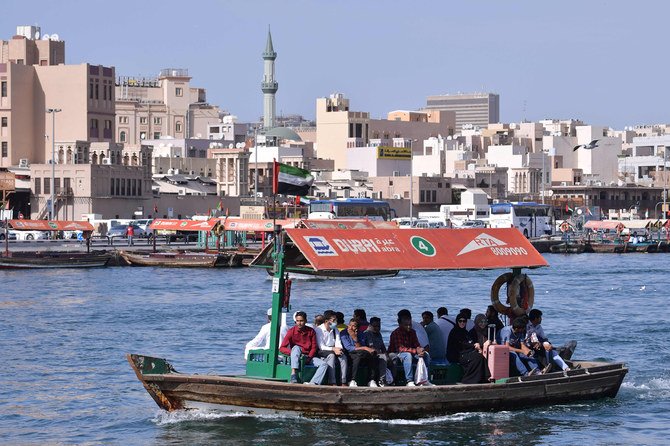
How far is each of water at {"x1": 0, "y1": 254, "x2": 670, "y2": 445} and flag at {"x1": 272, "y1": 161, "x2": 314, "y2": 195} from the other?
430cm

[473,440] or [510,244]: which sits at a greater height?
[510,244]

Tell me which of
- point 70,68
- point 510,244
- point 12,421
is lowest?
point 12,421

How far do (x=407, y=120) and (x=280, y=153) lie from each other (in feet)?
163

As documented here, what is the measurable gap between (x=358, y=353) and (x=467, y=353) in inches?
86.0

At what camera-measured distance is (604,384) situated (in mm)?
25438

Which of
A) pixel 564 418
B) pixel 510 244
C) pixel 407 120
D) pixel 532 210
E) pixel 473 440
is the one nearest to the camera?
pixel 473 440

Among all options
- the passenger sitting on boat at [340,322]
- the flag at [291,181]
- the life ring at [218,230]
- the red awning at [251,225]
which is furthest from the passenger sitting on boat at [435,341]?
the life ring at [218,230]

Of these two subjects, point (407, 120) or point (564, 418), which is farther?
point (407, 120)

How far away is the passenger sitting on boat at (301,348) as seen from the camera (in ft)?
75.5

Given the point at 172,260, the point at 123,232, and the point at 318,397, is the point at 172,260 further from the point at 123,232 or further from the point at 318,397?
the point at 318,397

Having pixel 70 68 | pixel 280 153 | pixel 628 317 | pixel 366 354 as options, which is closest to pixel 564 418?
pixel 366 354

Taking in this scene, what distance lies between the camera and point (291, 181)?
59375 millimetres

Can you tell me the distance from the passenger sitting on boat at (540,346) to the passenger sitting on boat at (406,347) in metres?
2.27

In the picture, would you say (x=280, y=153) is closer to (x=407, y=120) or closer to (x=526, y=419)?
(x=407, y=120)
